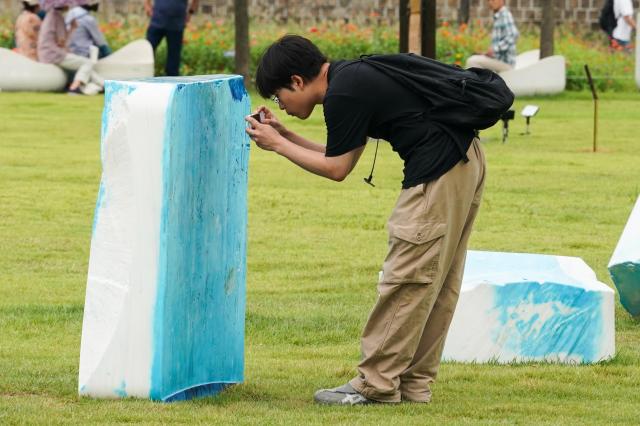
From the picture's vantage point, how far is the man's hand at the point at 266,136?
5320 millimetres

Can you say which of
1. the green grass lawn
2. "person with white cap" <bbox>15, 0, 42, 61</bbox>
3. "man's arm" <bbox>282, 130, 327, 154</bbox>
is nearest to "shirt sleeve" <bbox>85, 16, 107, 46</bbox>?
"person with white cap" <bbox>15, 0, 42, 61</bbox>

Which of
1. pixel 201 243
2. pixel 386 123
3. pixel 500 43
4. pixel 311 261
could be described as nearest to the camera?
pixel 386 123

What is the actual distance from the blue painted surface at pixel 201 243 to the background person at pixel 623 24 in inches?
824

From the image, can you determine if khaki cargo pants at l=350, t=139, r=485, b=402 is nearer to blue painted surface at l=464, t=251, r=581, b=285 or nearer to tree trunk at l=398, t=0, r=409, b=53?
blue painted surface at l=464, t=251, r=581, b=285

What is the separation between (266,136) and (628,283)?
2.85m

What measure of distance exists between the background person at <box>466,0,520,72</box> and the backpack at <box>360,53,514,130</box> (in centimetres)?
1487

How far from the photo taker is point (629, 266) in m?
7.39

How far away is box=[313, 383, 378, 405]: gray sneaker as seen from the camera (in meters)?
5.46

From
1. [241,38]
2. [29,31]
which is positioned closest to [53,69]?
[29,31]

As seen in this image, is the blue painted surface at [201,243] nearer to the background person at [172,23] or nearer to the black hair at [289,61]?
the black hair at [289,61]

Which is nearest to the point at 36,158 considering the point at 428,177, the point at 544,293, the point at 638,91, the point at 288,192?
the point at 288,192

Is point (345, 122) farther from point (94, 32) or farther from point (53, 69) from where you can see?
point (94, 32)

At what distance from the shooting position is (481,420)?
209 inches

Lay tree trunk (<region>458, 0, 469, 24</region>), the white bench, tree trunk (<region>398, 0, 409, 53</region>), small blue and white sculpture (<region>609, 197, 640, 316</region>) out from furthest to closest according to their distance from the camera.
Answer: tree trunk (<region>458, 0, 469, 24</region>) → the white bench → tree trunk (<region>398, 0, 409, 53</region>) → small blue and white sculpture (<region>609, 197, 640, 316</region>)
